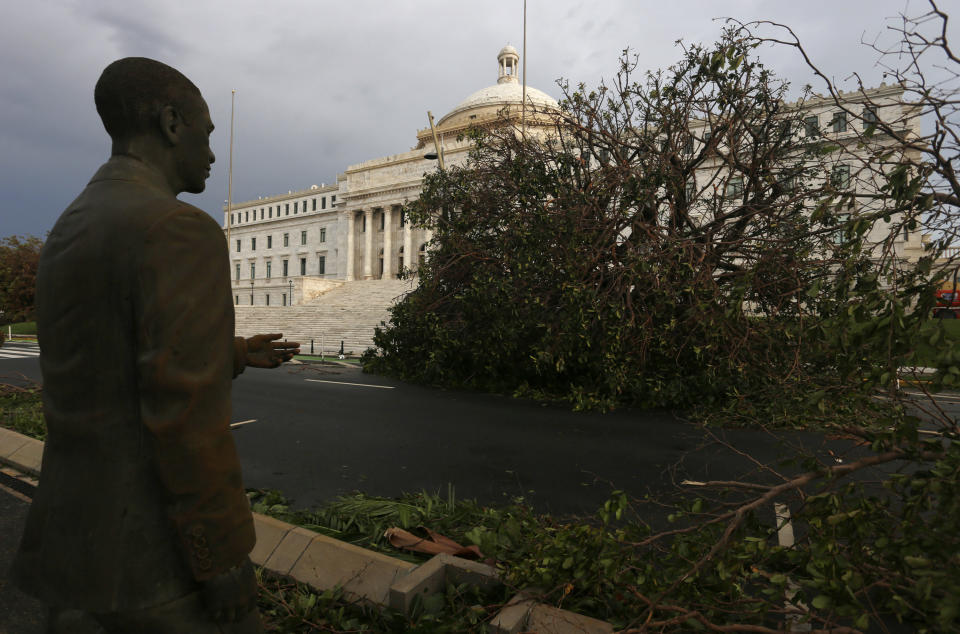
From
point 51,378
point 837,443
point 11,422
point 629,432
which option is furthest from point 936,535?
point 11,422

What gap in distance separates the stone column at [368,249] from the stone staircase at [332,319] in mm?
13502

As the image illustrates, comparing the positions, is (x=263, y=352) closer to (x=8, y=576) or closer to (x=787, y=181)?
(x=8, y=576)

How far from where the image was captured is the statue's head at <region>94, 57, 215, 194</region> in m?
1.63

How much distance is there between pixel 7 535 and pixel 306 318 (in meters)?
32.5

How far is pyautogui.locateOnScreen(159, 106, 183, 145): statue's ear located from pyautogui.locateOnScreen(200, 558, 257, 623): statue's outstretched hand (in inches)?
54.4

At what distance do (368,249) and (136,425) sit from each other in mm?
59043

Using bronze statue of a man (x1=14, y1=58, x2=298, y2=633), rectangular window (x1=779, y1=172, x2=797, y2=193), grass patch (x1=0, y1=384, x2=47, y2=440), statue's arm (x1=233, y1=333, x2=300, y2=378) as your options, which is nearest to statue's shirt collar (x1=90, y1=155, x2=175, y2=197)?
bronze statue of a man (x1=14, y1=58, x2=298, y2=633)

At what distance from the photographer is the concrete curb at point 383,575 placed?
2.49 m

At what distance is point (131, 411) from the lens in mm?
1493

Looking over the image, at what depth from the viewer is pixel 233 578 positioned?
153 cm

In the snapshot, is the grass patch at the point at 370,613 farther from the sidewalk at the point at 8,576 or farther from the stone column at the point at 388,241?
the stone column at the point at 388,241

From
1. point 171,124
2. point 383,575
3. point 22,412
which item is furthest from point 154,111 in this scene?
point 22,412

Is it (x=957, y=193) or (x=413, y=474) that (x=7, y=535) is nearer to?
(x=413, y=474)

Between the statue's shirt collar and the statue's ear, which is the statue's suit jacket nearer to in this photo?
the statue's shirt collar
